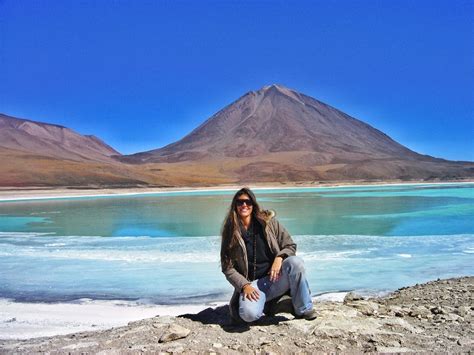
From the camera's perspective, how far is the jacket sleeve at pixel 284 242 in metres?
3.54

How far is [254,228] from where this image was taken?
141 inches

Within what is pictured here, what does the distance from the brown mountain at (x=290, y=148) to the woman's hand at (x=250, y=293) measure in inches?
2889

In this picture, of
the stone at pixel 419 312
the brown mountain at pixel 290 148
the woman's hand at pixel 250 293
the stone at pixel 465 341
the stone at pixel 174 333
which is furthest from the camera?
the brown mountain at pixel 290 148

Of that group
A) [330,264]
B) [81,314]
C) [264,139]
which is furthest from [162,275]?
[264,139]

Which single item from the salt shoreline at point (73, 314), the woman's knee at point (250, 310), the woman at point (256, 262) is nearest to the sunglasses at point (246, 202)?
the woman at point (256, 262)

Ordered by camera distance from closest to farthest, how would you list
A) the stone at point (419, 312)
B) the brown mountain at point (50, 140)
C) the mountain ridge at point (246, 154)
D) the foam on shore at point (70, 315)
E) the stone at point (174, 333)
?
the stone at point (174, 333), the stone at point (419, 312), the foam on shore at point (70, 315), the mountain ridge at point (246, 154), the brown mountain at point (50, 140)

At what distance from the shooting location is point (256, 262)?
365 centimetres

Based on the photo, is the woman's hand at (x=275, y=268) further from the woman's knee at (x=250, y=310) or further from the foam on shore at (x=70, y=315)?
the foam on shore at (x=70, y=315)

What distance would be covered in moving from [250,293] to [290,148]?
11269cm

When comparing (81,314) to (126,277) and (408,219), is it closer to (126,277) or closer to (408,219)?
(126,277)

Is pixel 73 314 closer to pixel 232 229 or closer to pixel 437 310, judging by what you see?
pixel 232 229

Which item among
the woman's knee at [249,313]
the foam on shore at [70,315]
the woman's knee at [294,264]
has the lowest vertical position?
the foam on shore at [70,315]

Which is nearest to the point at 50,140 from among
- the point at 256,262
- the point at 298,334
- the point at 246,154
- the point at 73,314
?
the point at 246,154

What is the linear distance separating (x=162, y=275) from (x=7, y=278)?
7.51 ft
